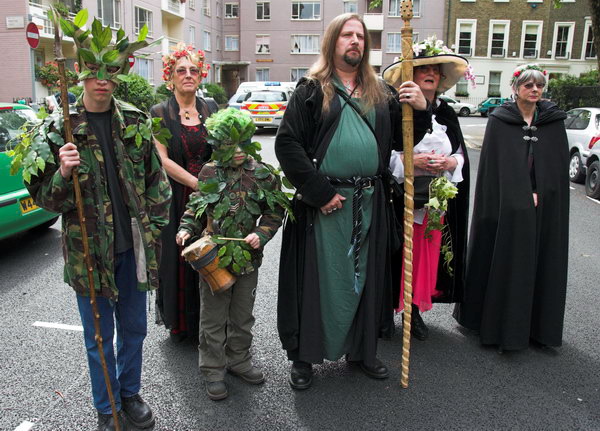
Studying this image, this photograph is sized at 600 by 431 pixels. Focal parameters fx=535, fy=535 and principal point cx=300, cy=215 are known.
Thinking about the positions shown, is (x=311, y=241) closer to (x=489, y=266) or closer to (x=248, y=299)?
(x=248, y=299)

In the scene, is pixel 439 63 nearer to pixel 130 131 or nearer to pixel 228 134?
pixel 228 134

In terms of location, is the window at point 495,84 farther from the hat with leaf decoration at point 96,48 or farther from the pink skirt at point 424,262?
the hat with leaf decoration at point 96,48

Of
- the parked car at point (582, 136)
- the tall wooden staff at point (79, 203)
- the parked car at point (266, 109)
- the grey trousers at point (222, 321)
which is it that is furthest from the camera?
the parked car at point (266, 109)

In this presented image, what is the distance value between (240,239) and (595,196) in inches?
363

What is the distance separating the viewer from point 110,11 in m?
29.1

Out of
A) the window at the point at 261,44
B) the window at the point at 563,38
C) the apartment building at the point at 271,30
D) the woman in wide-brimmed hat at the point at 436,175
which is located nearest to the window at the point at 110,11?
the apartment building at the point at 271,30

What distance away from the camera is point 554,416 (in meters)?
3.20

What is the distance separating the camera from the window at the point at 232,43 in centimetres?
4859

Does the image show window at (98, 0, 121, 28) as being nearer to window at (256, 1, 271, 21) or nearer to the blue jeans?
window at (256, 1, 271, 21)

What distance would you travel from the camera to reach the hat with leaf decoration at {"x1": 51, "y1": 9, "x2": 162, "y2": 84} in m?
2.53

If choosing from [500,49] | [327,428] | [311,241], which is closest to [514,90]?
[311,241]

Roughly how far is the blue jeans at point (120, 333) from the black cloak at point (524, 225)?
251 centimetres

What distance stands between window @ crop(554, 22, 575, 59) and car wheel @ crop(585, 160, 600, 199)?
1465 inches

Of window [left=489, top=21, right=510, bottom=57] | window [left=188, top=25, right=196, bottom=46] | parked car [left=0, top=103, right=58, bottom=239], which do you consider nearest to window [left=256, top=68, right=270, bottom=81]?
window [left=188, top=25, right=196, bottom=46]
